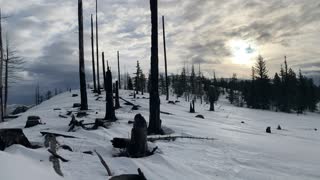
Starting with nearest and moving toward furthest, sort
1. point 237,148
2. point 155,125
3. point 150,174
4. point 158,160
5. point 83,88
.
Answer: point 150,174 < point 158,160 < point 237,148 < point 155,125 < point 83,88

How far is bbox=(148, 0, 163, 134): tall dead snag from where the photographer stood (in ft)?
45.1

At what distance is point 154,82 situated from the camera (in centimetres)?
1414

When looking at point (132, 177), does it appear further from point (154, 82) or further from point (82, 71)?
point (82, 71)

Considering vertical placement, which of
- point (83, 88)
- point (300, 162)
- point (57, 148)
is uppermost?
point (83, 88)

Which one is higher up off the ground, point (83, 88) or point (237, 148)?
point (83, 88)

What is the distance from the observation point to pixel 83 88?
21984 mm

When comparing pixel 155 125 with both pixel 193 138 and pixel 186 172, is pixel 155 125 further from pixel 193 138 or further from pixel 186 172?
pixel 186 172

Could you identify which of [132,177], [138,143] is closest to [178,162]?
[138,143]

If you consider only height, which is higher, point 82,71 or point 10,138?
point 82,71

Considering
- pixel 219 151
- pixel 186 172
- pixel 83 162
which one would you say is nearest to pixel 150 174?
pixel 186 172

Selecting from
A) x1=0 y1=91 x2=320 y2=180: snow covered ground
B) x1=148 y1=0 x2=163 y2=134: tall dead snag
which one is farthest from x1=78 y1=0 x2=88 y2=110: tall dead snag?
x1=0 y1=91 x2=320 y2=180: snow covered ground

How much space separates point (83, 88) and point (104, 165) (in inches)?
595

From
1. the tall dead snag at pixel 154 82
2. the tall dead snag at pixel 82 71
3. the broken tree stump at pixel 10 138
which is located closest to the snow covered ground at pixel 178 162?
the broken tree stump at pixel 10 138

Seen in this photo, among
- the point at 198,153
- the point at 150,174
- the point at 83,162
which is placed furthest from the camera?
the point at 198,153
